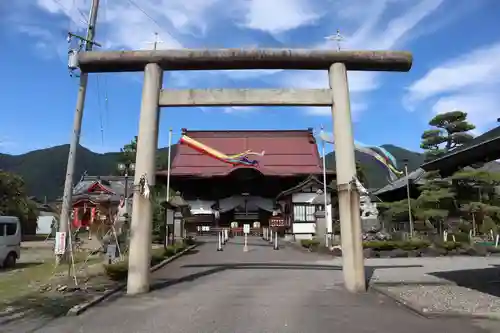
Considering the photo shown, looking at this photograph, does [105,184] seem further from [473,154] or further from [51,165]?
[51,165]

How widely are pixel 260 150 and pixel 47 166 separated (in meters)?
52.4

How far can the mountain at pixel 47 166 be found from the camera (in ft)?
231

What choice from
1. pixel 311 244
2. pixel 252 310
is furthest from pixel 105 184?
pixel 252 310

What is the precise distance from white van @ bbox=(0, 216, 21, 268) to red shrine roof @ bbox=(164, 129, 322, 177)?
21446 mm

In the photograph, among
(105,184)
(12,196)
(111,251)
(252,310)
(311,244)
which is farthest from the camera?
(105,184)

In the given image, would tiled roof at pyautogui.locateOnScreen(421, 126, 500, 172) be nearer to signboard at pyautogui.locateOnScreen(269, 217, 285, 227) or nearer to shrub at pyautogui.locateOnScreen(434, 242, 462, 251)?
shrub at pyautogui.locateOnScreen(434, 242, 462, 251)

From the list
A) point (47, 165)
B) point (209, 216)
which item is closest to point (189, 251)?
point (209, 216)

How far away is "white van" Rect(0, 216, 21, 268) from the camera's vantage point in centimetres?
1448

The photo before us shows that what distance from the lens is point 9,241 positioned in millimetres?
14781

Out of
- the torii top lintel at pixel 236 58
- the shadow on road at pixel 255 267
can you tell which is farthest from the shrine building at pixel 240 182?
the torii top lintel at pixel 236 58

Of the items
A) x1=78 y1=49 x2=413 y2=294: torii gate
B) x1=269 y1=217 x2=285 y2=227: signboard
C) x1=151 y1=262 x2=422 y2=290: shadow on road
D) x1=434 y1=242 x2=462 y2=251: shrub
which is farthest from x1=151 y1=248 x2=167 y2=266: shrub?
x1=269 y1=217 x2=285 y2=227: signboard

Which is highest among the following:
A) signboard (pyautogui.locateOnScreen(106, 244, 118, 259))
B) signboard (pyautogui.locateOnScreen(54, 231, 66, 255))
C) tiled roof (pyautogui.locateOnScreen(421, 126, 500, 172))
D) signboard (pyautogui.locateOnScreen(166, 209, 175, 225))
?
tiled roof (pyautogui.locateOnScreen(421, 126, 500, 172))

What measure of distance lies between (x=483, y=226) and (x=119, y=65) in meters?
20.9

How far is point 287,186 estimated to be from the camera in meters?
39.4
